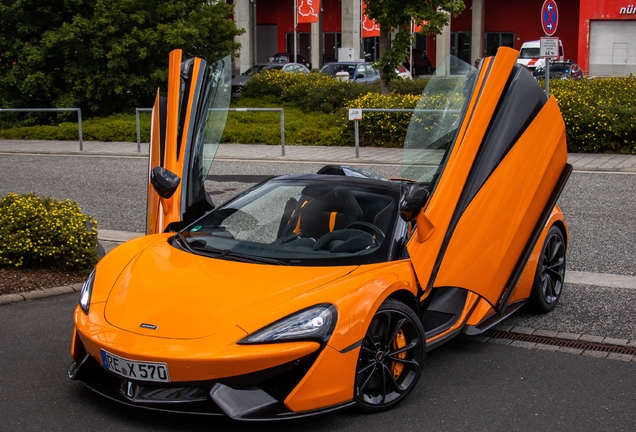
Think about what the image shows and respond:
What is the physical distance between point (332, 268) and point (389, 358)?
59 centimetres

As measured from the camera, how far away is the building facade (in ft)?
149

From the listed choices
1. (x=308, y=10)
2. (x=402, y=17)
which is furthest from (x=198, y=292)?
(x=308, y=10)

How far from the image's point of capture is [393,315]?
443 cm

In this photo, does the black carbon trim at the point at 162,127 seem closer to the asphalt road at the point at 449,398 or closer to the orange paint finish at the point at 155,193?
the orange paint finish at the point at 155,193

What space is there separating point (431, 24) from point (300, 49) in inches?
1519

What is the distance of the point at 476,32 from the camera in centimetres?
5212

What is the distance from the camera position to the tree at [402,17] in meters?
21.1

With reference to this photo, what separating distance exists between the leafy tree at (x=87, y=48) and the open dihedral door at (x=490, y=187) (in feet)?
63.4

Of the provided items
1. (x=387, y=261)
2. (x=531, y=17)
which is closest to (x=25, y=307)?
(x=387, y=261)

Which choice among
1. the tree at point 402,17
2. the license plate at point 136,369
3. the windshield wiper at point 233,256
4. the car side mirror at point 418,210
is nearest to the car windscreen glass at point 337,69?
the tree at point 402,17

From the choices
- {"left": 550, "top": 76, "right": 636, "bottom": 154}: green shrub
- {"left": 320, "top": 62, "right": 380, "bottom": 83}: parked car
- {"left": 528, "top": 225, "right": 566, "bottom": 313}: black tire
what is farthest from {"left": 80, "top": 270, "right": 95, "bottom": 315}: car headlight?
{"left": 320, "top": 62, "right": 380, "bottom": 83}: parked car

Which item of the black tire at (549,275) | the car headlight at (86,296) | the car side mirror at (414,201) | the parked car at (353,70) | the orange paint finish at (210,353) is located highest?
the parked car at (353,70)

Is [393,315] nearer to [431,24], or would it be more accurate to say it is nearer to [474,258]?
[474,258]

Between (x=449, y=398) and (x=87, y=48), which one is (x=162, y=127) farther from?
(x=87, y=48)
